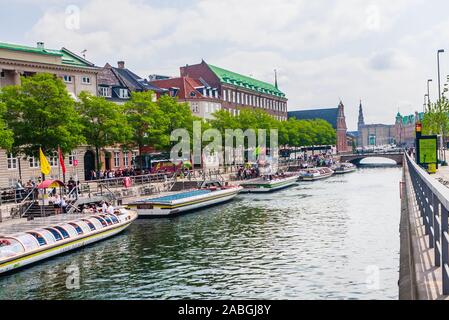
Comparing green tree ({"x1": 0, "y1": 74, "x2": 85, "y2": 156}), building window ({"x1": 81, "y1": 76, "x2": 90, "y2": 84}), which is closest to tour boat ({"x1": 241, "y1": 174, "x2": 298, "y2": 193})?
building window ({"x1": 81, "y1": 76, "x2": 90, "y2": 84})

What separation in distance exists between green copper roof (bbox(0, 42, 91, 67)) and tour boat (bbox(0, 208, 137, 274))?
28.2 metres

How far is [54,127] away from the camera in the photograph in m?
44.6

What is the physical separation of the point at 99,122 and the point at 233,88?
206 feet

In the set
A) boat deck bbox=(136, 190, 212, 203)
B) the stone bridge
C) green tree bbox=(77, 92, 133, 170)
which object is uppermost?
green tree bbox=(77, 92, 133, 170)

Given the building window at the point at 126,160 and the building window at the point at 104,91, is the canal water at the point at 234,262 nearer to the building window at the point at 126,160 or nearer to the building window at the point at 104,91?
the building window at the point at 126,160

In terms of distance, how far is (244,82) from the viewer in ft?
408

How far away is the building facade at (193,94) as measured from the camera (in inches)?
3767

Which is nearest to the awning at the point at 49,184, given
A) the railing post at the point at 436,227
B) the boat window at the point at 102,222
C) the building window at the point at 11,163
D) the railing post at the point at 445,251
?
the boat window at the point at 102,222

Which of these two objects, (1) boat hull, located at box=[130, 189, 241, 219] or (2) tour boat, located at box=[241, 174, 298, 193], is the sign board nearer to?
(1) boat hull, located at box=[130, 189, 241, 219]

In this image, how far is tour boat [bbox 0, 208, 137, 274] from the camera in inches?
945

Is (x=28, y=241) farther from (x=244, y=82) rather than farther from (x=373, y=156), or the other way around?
(x=373, y=156)
